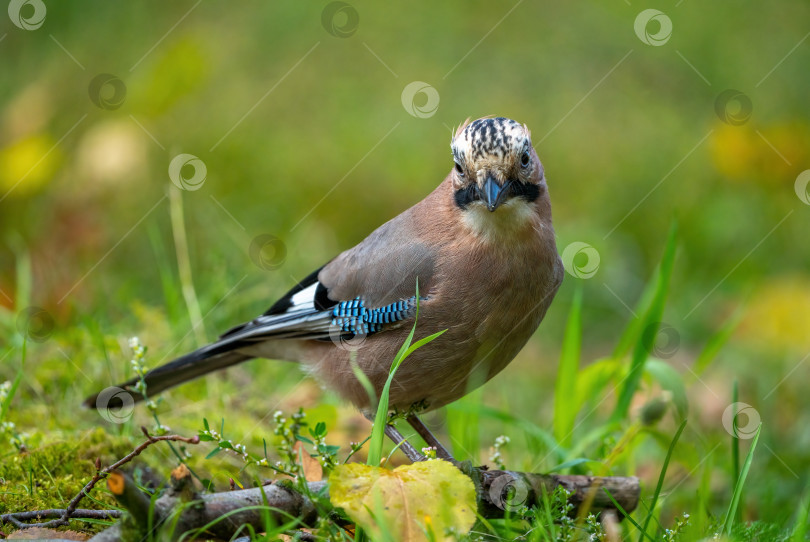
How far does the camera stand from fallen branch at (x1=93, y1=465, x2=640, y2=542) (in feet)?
8.60

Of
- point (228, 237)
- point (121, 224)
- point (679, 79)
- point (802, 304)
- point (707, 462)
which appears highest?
point (679, 79)

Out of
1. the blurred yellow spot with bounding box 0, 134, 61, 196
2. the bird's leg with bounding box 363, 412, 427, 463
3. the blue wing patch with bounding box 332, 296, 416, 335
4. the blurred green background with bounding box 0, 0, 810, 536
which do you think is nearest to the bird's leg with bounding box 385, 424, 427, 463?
the bird's leg with bounding box 363, 412, 427, 463

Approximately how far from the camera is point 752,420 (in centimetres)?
502

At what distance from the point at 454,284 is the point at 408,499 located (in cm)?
117

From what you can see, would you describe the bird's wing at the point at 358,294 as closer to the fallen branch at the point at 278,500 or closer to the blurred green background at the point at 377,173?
the blurred green background at the point at 377,173

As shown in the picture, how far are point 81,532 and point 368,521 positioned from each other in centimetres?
100

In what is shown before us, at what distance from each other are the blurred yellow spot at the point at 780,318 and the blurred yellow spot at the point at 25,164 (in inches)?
205

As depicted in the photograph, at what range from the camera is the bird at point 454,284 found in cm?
363

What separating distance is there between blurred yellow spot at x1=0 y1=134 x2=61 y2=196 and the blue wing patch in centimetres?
322

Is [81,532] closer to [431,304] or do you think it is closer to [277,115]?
[431,304]

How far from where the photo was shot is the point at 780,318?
646 cm

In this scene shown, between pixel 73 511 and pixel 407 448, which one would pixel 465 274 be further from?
pixel 73 511

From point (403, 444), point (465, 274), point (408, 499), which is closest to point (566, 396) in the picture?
point (403, 444)

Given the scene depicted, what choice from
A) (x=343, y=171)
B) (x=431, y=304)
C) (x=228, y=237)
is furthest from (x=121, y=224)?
(x=431, y=304)
